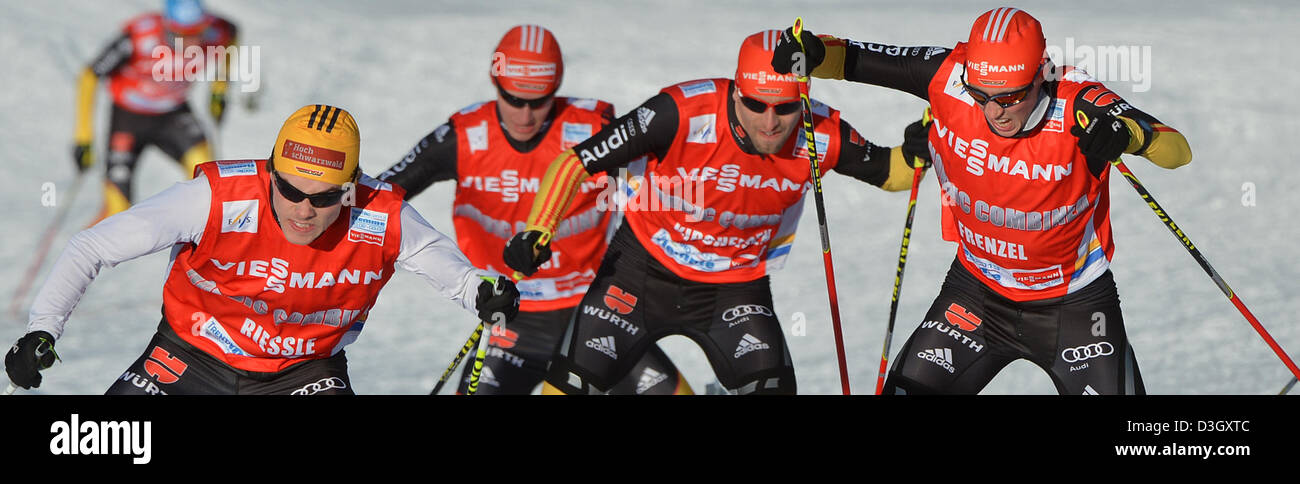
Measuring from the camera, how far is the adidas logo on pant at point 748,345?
18.7ft

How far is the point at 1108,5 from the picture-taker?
18.6 m

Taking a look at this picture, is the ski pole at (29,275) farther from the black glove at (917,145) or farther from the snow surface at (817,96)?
the black glove at (917,145)

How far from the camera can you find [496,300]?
4.84 meters

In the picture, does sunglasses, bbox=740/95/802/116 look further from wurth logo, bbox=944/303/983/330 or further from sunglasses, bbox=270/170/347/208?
sunglasses, bbox=270/170/347/208

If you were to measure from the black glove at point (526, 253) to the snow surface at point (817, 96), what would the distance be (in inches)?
114

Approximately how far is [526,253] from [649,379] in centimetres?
95

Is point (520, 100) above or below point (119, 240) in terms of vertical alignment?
above

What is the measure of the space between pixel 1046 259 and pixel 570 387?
6.32 feet

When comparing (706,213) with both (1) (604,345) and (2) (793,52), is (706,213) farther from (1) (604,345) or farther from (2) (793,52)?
(2) (793,52)

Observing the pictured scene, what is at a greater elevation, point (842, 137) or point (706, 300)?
point (842, 137)

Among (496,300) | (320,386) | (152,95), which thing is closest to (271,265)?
(320,386)

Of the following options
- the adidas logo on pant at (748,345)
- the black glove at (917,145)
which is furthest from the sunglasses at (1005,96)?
the adidas logo on pant at (748,345)
